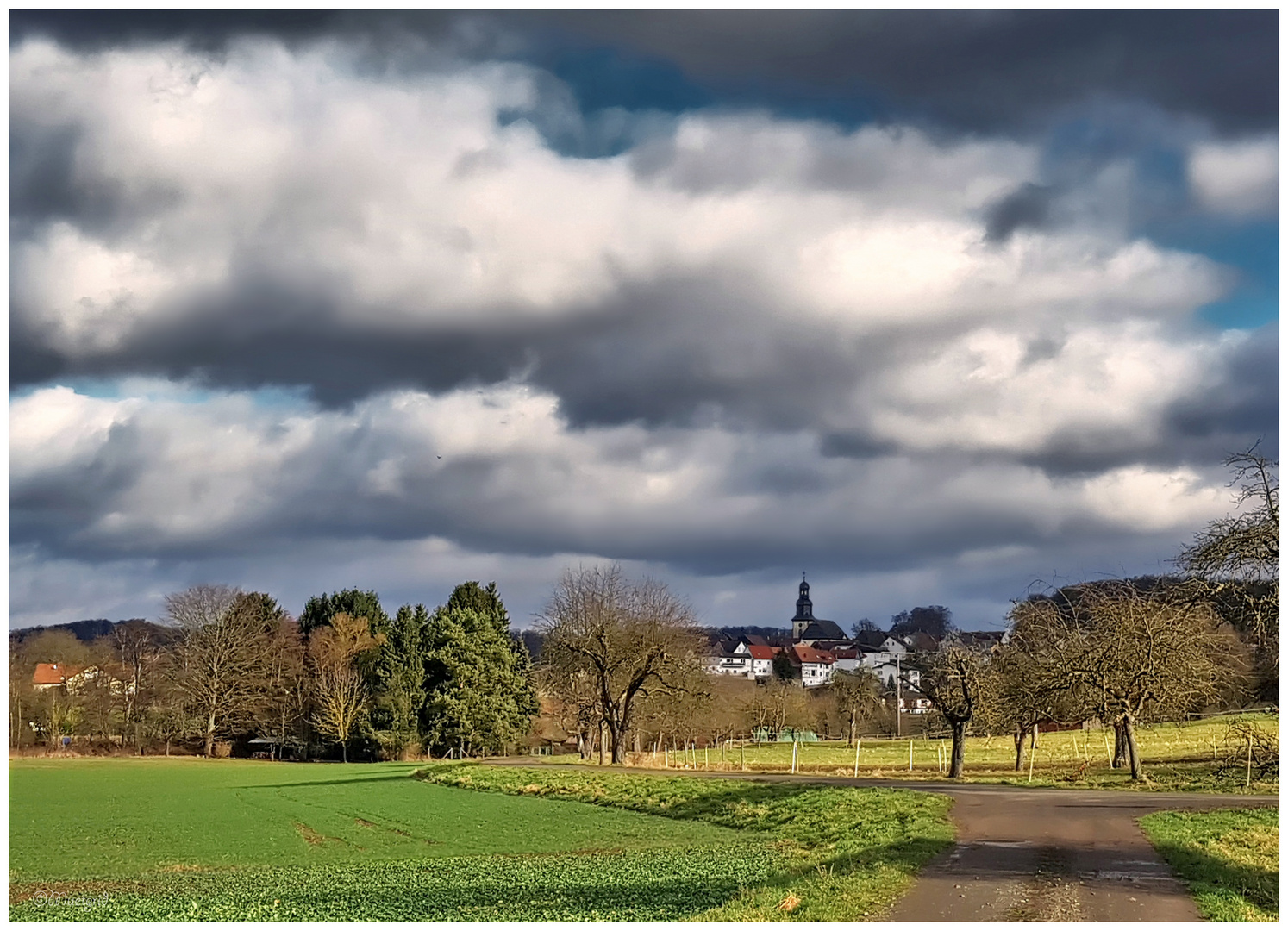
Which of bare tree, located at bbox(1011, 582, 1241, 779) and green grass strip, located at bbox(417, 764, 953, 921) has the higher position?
bare tree, located at bbox(1011, 582, 1241, 779)

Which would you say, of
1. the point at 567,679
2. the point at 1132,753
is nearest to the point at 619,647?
the point at 567,679

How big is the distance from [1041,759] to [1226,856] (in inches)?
1652

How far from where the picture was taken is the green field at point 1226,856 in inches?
569

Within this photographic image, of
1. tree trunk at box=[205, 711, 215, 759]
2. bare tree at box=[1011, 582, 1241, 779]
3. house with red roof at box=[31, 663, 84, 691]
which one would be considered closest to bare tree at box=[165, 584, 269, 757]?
tree trunk at box=[205, 711, 215, 759]

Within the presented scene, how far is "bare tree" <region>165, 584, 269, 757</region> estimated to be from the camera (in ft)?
285

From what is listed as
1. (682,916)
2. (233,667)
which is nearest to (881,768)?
(682,916)

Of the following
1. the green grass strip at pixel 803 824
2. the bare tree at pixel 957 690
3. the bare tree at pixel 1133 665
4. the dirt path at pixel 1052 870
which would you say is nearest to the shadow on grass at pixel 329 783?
the green grass strip at pixel 803 824

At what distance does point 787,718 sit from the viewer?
91812mm

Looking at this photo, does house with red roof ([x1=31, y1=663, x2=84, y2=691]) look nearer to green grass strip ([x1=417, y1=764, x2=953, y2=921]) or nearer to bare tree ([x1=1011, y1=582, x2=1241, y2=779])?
green grass strip ([x1=417, y1=764, x2=953, y2=921])

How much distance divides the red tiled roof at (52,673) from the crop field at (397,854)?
37.0 meters

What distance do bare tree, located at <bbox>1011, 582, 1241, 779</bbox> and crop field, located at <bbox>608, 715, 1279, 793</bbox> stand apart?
2.17 metres

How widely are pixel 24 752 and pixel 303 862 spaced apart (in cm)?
6906

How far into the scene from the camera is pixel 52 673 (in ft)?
291

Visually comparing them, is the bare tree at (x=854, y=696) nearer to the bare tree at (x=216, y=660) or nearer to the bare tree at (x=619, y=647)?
the bare tree at (x=619, y=647)
